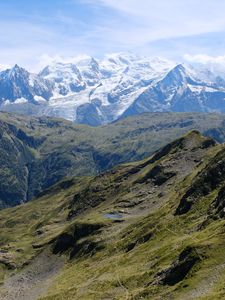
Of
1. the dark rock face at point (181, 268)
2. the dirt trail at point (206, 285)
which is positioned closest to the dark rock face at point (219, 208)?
the dark rock face at point (181, 268)

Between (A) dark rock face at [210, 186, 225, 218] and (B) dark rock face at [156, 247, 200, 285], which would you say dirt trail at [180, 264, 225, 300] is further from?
(A) dark rock face at [210, 186, 225, 218]

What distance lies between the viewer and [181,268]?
136 metres

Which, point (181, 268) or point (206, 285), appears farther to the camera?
point (181, 268)

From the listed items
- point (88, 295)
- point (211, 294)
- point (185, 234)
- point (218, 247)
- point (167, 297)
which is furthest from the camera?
point (185, 234)

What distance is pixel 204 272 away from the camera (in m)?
128

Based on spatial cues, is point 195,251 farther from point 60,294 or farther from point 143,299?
point 60,294

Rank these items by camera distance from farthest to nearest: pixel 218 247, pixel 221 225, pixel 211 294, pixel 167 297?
pixel 221 225 → pixel 218 247 → pixel 167 297 → pixel 211 294

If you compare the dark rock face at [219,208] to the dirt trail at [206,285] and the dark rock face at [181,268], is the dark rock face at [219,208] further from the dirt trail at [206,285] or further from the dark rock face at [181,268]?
the dirt trail at [206,285]

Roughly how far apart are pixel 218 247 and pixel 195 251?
230 inches

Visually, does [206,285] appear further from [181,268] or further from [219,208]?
[219,208]

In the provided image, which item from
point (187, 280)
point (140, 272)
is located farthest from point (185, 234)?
point (187, 280)

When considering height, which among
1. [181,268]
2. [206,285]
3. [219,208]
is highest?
[219,208]

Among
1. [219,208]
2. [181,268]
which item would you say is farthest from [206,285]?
[219,208]

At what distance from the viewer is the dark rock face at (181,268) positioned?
13462 cm
